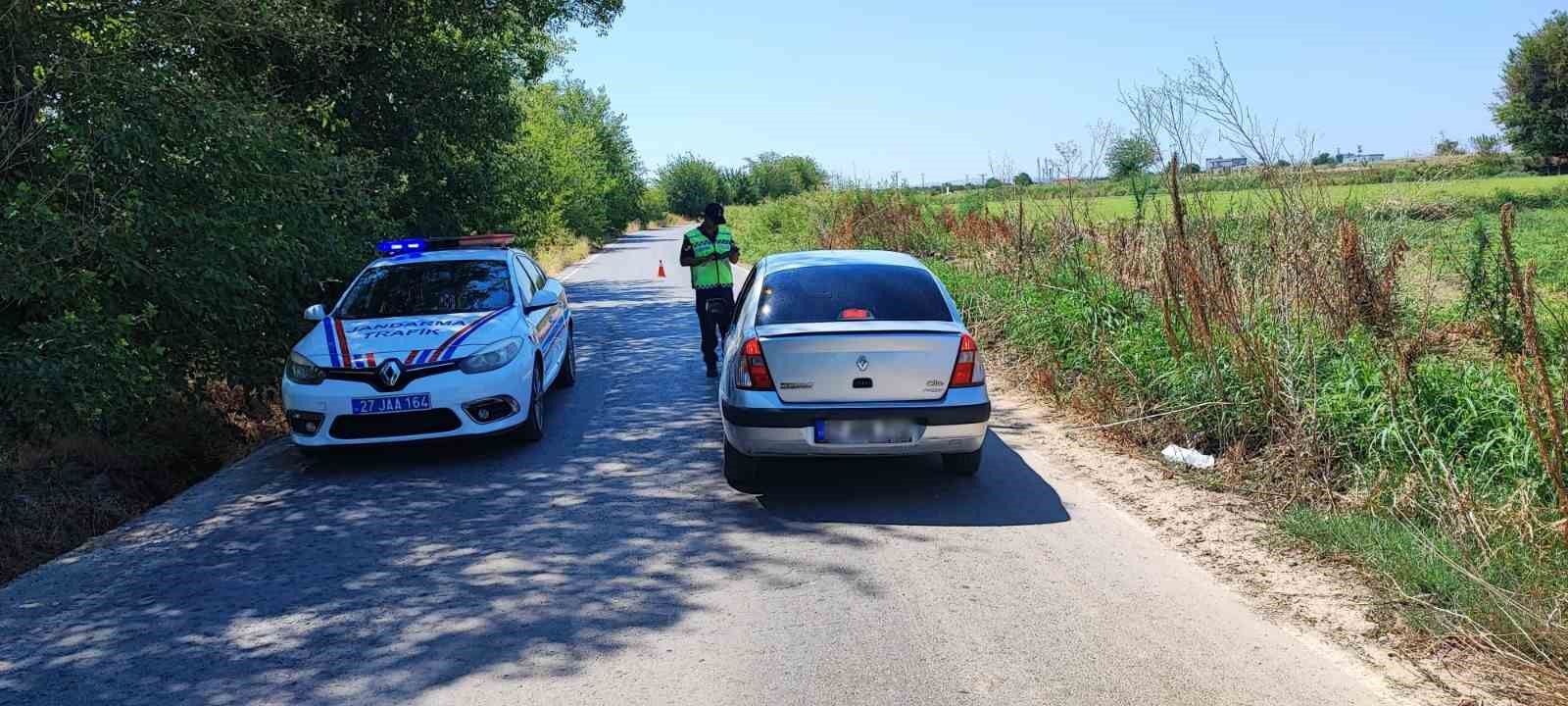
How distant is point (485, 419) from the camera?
778 cm

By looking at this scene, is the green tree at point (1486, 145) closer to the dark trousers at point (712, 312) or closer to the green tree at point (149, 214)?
the dark trousers at point (712, 312)

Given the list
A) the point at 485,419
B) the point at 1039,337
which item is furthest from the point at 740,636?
the point at 1039,337

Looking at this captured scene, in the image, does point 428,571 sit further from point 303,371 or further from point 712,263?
point 712,263

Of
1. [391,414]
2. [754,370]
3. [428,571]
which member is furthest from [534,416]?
[428,571]

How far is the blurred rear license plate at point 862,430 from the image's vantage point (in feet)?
20.8

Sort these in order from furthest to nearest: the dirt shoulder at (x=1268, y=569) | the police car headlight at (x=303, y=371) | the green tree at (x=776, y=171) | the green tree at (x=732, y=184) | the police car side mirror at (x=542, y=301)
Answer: the green tree at (x=732, y=184) → the green tree at (x=776, y=171) → the police car side mirror at (x=542, y=301) → the police car headlight at (x=303, y=371) → the dirt shoulder at (x=1268, y=569)

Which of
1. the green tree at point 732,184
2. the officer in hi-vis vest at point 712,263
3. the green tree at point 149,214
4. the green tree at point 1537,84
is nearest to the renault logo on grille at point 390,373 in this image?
the green tree at point 149,214

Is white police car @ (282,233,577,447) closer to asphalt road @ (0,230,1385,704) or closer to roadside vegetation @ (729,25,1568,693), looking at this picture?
asphalt road @ (0,230,1385,704)

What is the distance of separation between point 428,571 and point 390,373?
2.54 metres

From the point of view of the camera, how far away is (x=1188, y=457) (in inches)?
283

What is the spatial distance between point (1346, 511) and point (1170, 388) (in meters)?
2.02

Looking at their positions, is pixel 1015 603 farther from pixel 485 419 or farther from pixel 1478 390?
pixel 485 419

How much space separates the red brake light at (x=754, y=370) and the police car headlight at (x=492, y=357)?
90.2 inches

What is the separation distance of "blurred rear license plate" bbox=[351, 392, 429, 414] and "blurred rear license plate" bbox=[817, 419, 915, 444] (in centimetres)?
299
